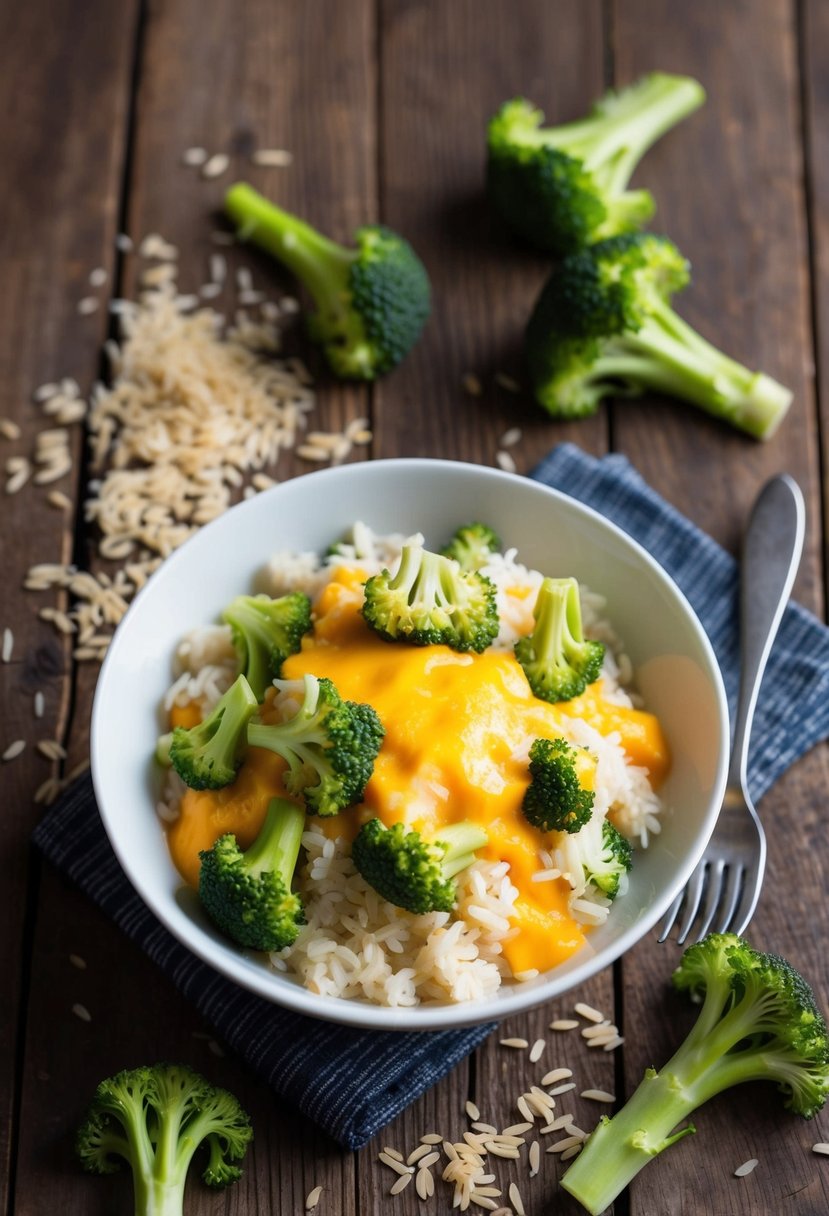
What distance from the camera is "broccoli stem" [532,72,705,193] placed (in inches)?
174

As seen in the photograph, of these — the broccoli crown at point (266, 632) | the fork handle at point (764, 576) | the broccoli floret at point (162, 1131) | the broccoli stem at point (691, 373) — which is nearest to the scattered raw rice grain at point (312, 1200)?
the broccoli floret at point (162, 1131)

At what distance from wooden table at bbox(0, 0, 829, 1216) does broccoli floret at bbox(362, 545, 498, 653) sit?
1143 millimetres

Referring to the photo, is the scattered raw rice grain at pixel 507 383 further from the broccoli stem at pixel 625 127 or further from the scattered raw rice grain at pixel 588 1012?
the scattered raw rice grain at pixel 588 1012

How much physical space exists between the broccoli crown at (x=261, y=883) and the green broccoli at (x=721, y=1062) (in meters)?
1.02

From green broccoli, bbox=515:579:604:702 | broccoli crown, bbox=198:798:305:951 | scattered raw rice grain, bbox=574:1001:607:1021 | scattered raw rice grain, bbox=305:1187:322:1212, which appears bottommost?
scattered raw rice grain, bbox=305:1187:322:1212

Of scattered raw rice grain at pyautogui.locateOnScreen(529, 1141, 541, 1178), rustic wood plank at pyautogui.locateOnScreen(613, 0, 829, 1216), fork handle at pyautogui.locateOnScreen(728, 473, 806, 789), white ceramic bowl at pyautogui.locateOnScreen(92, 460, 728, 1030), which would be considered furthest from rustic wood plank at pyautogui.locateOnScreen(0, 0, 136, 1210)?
fork handle at pyautogui.locateOnScreen(728, 473, 806, 789)

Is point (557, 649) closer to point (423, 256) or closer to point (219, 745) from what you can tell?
point (219, 745)

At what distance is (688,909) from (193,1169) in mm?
1454

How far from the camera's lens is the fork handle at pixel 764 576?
360 centimetres

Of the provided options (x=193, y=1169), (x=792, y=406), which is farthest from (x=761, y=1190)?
(x=792, y=406)

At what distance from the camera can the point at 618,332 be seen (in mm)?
4020

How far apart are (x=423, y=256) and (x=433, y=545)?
1.44 meters

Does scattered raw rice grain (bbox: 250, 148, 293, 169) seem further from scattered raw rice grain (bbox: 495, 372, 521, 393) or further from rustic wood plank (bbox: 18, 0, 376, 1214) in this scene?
scattered raw rice grain (bbox: 495, 372, 521, 393)

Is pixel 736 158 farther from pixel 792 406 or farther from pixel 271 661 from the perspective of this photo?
pixel 271 661
